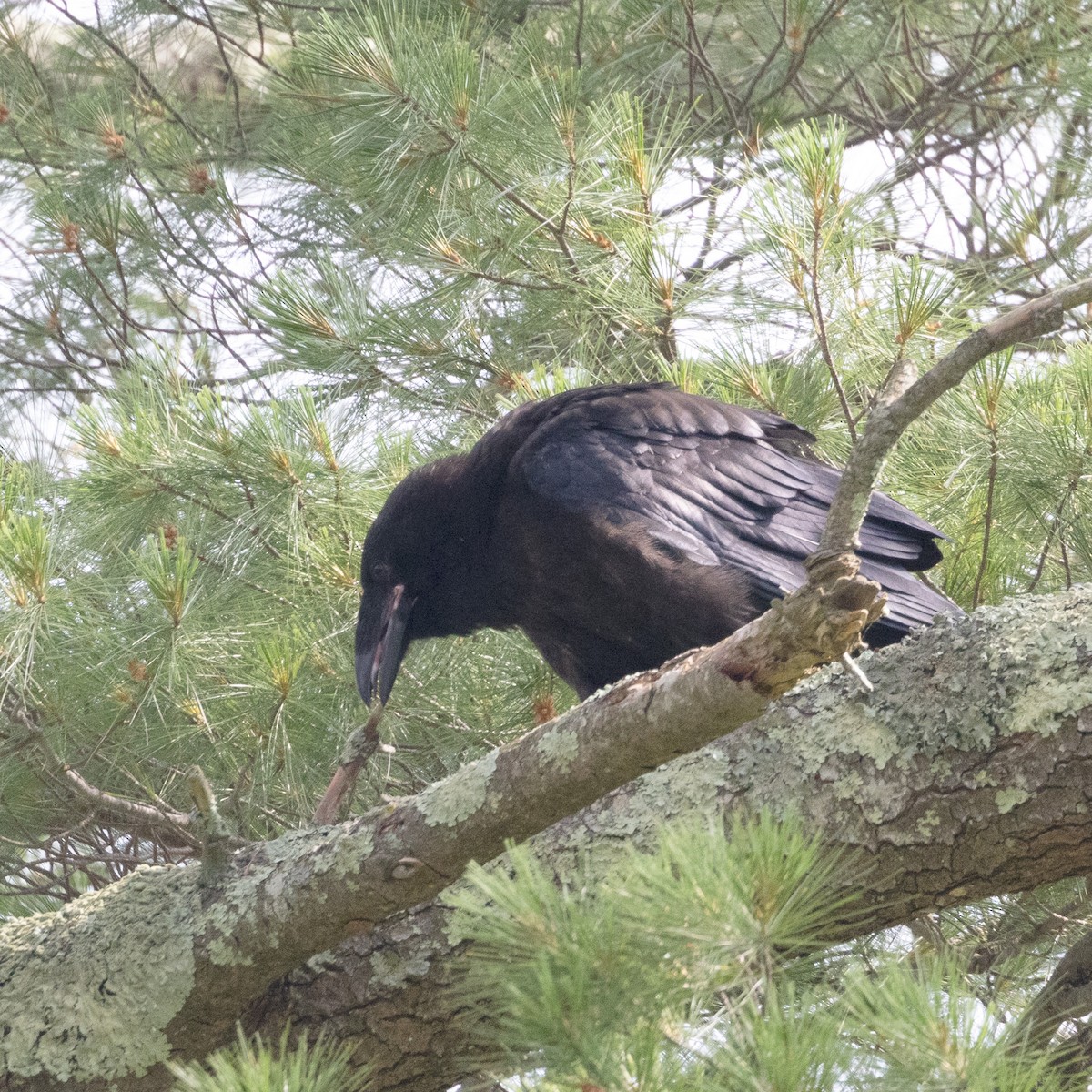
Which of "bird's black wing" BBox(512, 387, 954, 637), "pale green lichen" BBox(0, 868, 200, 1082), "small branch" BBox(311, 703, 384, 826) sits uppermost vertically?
"bird's black wing" BBox(512, 387, 954, 637)

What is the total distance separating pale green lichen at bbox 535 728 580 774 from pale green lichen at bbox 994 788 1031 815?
65 centimetres

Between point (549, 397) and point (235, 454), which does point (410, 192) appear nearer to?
point (549, 397)

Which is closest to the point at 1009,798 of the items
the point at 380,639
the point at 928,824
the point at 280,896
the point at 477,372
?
the point at 928,824

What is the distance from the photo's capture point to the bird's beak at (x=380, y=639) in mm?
3551

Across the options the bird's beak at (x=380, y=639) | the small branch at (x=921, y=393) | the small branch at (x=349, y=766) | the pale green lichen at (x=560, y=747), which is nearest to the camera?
the small branch at (x=921, y=393)

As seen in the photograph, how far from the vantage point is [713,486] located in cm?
360

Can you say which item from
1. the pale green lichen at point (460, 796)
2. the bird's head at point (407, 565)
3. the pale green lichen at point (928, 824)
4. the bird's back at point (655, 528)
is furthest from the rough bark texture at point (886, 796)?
the bird's head at point (407, 565)

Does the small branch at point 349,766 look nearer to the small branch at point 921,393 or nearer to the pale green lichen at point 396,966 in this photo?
the pale green lichen at point 396,966

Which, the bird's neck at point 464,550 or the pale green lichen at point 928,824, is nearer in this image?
the pale green lichen at point 928,824

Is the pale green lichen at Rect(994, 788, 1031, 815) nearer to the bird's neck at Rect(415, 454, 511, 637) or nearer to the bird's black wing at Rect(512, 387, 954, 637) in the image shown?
the bird's black wing at Rect(512, 387, 954, 637)

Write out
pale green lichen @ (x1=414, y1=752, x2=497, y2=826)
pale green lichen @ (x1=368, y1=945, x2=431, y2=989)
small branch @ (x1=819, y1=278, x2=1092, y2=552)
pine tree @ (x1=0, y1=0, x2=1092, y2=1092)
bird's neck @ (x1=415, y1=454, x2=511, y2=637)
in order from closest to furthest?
small branch @ (x1=819, y1=278, x2=1092, y2=552)
pale green lichen @ (x1=414, y1=752, x2=497, y2=826)
pale green lichen @ (x1=368, y1=945, x2=431, y2=989)
pine tree @ (x1=0, y1=0, x2=1092, y2=1092)
bird's neck @ (x1=415, y1=454, x2=511, y2=637)

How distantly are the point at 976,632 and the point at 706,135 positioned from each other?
328 cm

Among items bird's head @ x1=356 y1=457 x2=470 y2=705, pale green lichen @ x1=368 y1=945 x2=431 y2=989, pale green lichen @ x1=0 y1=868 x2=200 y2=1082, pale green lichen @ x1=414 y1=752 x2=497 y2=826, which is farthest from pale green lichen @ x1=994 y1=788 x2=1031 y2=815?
bird's head @ x1=356 y1=457 x2=470 y2=705

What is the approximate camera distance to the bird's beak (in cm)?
355
